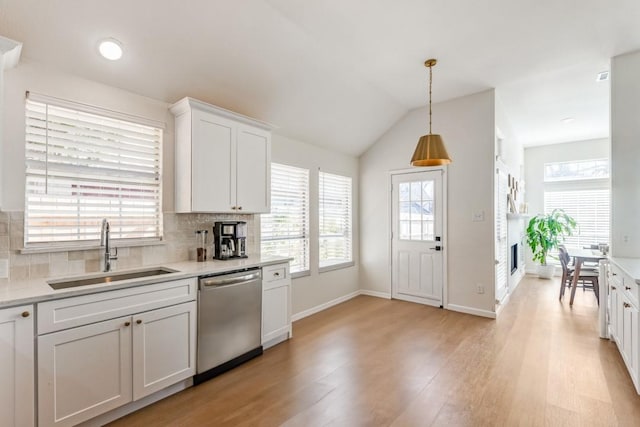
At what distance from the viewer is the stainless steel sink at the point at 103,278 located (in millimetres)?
2328

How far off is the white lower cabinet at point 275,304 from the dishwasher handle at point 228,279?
0.58 feet

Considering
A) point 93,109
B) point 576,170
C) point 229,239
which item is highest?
point 576,170

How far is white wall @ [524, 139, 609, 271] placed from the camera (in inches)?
271

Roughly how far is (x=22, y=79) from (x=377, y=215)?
454 centimetres

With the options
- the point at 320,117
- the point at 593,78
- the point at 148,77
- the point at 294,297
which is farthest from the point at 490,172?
the point at 148,77

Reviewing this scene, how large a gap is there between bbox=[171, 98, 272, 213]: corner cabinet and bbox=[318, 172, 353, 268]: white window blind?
151 cm

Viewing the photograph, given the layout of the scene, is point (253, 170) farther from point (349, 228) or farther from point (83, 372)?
point (349, 228)

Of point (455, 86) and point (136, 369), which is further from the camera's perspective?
point (455, 86)

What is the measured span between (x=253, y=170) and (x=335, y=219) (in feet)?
6.64

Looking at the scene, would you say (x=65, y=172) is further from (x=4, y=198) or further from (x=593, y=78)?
(x=593, y=78)

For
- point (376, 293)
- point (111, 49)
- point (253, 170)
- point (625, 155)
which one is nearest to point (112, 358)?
point (253, 170)

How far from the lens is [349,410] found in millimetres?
2268

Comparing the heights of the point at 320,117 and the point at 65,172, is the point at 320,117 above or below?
above

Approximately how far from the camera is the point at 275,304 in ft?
11.1
